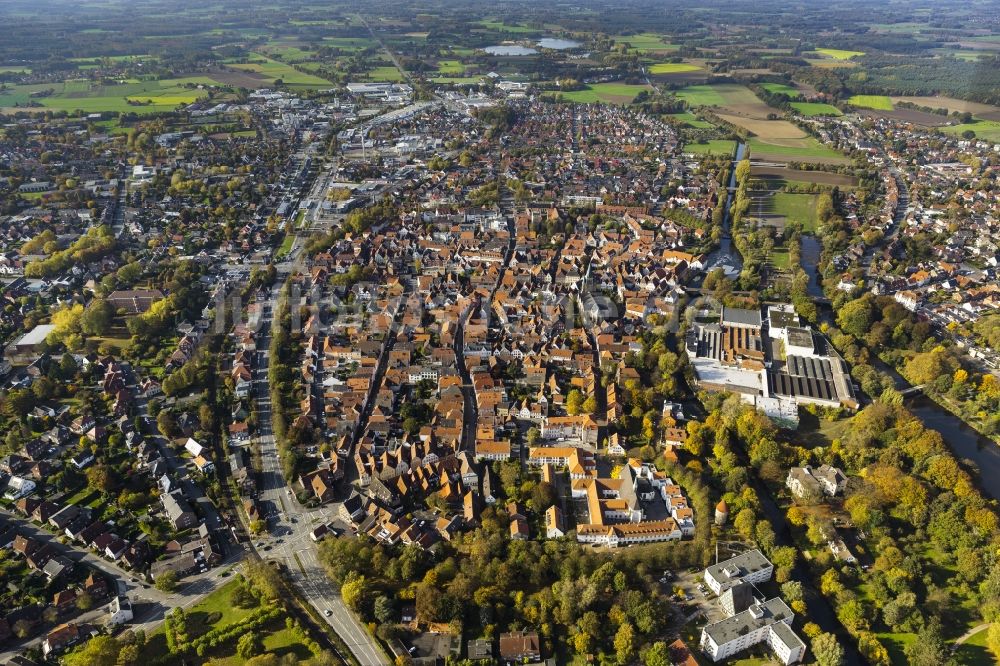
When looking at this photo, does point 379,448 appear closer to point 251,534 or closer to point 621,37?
point 251,534

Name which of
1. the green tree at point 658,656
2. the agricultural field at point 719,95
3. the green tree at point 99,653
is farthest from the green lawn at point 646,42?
the green tree at point 99,653

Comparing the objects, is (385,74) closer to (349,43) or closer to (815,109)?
(349,43)

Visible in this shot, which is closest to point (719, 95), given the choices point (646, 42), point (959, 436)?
point (646, 42)

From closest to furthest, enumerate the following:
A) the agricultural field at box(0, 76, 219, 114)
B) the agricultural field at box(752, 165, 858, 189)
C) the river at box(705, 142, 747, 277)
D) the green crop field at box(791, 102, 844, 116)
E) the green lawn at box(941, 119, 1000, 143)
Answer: the river at box(705, 142, 747, 277), the agricultural field at box(752, 165, 858, 189), the green lawn at box(941, 119, 1000, 143), the agricultural field at box(0, 76, 219, 114), the green crop field at box(791, 102, 844, 116)

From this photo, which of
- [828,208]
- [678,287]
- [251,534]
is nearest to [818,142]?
[828,208]

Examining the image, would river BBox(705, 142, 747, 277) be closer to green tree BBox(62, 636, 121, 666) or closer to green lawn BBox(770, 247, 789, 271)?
green lawn BBox(770, 247, 789, 271)

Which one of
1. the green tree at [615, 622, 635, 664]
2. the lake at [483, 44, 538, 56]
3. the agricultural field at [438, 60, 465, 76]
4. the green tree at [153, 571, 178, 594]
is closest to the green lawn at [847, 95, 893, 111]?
the agricultural field at [438, 60, 465, 76]
